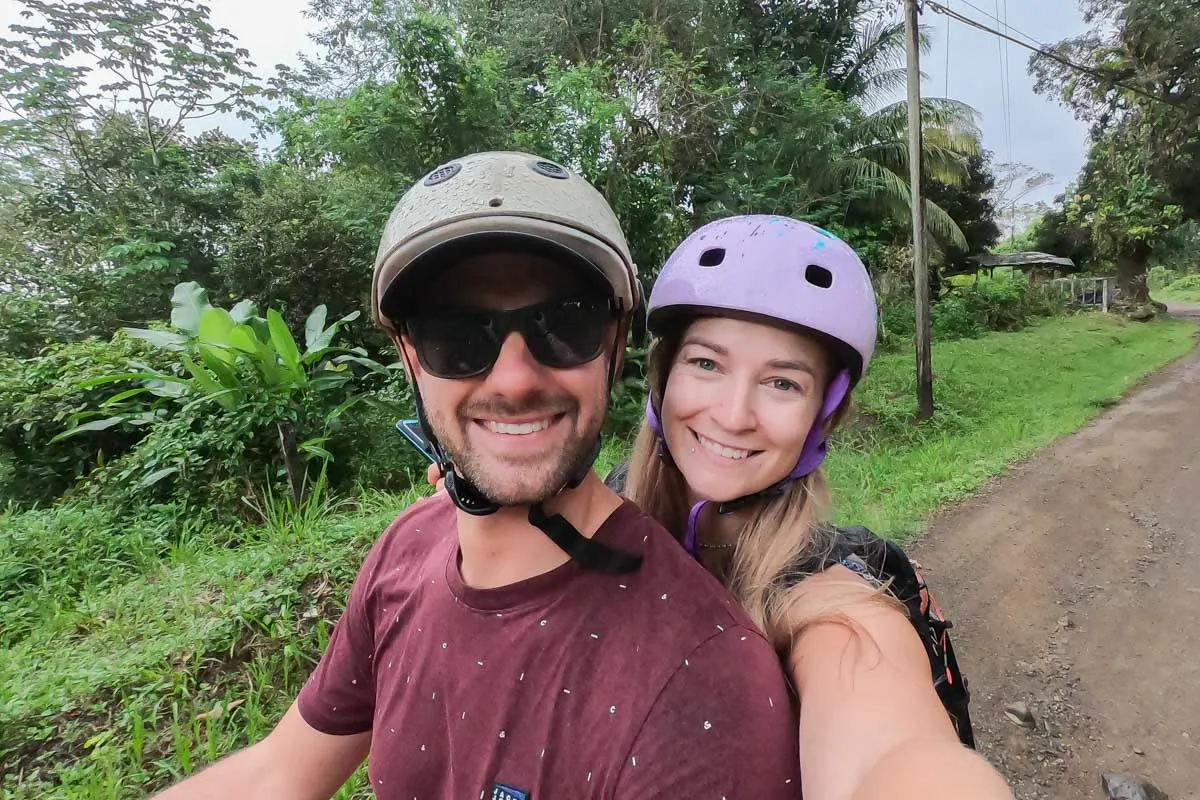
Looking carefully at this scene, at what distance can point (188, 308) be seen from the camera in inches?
203

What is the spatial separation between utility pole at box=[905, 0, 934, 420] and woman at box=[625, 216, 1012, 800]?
736cm

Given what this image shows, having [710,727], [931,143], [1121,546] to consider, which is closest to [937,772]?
[710,727]

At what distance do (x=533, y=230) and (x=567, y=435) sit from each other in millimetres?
333

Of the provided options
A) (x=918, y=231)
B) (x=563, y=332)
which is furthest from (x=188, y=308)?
(x=918, y=231)

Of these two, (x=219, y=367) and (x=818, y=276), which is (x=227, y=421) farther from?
(x=818, y=276)

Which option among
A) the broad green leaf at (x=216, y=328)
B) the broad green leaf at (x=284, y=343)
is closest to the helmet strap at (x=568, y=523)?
the broad green leaf at (x=284, y=343)

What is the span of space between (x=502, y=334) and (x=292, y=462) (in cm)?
411

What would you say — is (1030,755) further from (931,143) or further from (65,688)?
(931,143)

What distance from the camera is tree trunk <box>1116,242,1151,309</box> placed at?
1897 cm

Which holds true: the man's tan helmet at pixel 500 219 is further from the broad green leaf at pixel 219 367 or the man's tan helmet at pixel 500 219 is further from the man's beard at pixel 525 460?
the broad green leaf at pixel 219 367

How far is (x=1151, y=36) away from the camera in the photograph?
48.0 ft

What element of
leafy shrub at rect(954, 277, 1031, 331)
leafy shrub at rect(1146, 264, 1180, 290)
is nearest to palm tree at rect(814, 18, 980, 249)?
leafy shrub at rect(954, 277, 1031, 331)

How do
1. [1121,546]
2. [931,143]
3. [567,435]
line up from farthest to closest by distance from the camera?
[931,143] < [1121,546] < [567,435]

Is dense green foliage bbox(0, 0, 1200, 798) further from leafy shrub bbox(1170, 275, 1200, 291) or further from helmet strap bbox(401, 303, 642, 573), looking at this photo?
leafy shrub bbox(1170, 275, 1200, 291)
